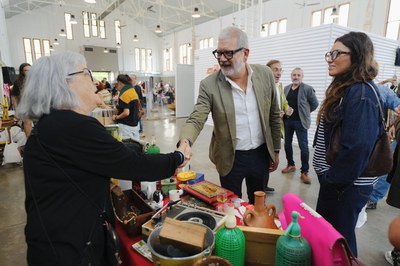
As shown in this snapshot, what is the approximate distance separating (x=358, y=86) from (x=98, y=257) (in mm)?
1556

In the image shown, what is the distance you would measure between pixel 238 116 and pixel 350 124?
754 millimetres

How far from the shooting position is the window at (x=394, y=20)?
28.7 feet

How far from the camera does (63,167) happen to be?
3.25 ft

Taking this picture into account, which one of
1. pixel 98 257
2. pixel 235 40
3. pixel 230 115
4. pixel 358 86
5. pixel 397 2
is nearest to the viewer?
pixel 98 257

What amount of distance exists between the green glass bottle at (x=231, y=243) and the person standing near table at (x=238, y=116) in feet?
2.92

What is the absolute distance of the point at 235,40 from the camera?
1692 mm

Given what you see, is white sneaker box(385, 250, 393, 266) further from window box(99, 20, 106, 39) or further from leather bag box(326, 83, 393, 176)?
window box(99, 20, 106, 39)

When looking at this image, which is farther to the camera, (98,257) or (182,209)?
(182,209)

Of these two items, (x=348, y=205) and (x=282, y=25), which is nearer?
(x=348, y=205)

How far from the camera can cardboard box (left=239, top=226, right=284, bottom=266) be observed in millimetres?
961

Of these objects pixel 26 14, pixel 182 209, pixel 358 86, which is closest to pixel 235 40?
pixel 358 86

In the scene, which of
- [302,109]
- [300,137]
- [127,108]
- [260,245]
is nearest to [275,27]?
[302,109]

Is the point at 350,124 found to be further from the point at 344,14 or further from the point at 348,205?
the point at 344,14

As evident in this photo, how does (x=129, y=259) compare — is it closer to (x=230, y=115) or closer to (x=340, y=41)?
(x=230, y=115)
